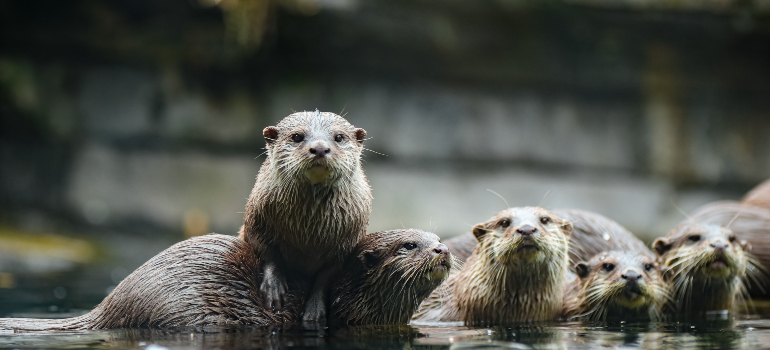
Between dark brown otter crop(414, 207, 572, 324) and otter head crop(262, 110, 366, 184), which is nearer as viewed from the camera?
otter head crop(262, 110, 366, 184)

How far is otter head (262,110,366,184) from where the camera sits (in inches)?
110

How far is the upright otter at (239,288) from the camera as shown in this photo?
2871 millimetres

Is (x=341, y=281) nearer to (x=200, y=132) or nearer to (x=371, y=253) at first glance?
(x=371, y=253)

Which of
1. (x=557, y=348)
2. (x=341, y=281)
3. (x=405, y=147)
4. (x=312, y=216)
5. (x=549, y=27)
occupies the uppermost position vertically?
(x=549, y=27)

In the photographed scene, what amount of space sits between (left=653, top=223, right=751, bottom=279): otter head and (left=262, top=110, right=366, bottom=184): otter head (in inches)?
76.2

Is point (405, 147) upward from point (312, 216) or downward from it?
upward

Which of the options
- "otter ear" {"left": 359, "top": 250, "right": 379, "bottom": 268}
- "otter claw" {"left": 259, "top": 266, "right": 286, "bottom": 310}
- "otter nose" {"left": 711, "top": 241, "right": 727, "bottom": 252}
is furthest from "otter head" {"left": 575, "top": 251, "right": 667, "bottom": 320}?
"otter claw" {"left": 259, "top": 266, "right": 286, "bottom": 310}

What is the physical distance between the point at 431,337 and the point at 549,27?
6.56 m

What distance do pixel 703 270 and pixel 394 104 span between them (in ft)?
17.4

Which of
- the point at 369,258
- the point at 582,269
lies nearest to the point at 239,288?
the point at 369,258

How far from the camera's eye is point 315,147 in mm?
2744

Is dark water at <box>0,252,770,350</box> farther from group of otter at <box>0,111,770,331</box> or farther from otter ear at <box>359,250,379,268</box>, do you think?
otter ear at <box>359,250,379,268</box>

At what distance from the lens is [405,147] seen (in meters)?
8.64

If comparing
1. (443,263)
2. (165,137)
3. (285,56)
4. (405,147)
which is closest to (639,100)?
(405,147)
